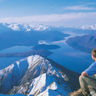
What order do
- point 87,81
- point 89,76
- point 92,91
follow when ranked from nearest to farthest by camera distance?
point 89,76
point 87,81
point 92,91

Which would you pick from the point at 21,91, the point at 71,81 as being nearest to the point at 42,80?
the point at 21,91

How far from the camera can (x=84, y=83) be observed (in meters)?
13.6

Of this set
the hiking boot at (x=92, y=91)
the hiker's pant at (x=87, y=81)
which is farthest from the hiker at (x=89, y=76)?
the hiking boot at (x=92, y=91)

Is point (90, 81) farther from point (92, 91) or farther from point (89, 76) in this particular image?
point (92, 91)

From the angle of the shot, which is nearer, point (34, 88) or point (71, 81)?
point (34, 88)

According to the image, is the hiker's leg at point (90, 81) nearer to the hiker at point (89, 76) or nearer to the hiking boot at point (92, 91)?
the hiker at point (89, 76)

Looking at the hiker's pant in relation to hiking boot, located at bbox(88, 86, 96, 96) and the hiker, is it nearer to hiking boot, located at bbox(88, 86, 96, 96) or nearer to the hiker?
the hiker

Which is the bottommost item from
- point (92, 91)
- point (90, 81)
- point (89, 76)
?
point (92, 91)

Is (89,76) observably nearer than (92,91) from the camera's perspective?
Yes

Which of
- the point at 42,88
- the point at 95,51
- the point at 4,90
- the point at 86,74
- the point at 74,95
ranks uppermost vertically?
the point at 95,51

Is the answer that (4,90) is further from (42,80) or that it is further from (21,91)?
(42,80)

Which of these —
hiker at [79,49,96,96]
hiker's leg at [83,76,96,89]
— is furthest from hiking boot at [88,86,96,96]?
hiker's leg at [83,76,96,89]

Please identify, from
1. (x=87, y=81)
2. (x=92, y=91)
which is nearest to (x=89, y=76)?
(x=87, y=81)

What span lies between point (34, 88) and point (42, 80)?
984cm
